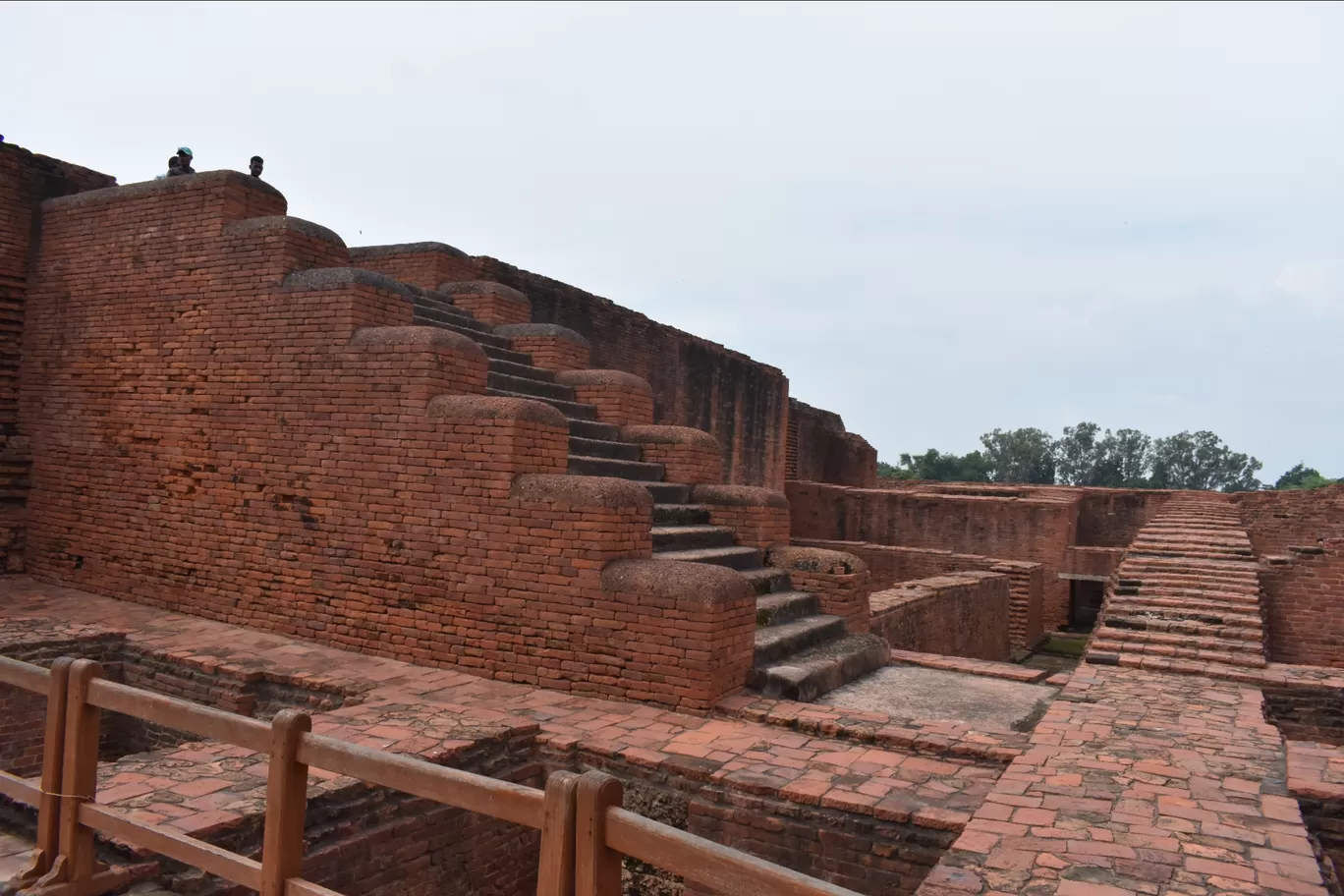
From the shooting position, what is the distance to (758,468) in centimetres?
1552

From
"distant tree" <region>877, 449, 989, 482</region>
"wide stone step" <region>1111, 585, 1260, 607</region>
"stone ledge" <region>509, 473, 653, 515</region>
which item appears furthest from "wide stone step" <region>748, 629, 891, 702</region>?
"distant tree" <region>877, 449, 989, 482</region>

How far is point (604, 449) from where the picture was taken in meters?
6.96

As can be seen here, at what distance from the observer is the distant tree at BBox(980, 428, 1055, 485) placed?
67.3 m

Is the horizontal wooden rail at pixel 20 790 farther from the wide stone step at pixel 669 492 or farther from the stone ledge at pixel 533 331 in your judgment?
the stone ledge at pixel 533 331

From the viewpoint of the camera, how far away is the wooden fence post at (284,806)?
2.44 meters

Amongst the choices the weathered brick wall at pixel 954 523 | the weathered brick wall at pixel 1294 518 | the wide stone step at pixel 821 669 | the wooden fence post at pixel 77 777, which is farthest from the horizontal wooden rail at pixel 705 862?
the weathered brick wall at pixel 1294 518

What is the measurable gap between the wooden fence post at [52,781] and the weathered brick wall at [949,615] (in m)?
5.73

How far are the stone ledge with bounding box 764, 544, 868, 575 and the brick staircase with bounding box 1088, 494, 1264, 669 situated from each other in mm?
1674

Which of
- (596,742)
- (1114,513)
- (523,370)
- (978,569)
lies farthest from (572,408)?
(1114,513)

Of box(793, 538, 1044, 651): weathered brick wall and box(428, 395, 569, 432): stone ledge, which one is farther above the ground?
box(428, 395, 569, 432): stone ledge

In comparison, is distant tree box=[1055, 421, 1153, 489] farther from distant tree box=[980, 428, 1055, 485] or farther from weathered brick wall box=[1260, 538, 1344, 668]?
weathered brick wall box=[1260, 538, 1344, 668]

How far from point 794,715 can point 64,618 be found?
5134mm

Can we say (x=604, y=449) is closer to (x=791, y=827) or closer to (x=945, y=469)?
(x=791, y=827)

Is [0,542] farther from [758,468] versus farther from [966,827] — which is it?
[758,468]
